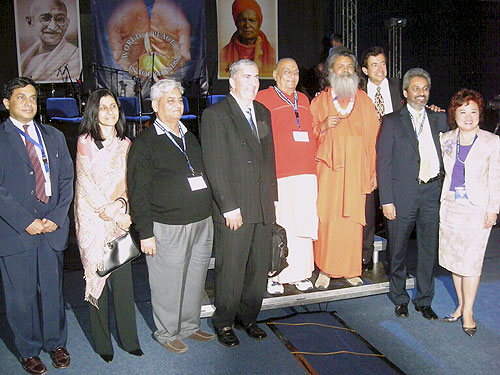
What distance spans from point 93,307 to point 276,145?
4.85 feet

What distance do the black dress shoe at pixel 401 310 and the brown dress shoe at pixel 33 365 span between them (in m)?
2.19

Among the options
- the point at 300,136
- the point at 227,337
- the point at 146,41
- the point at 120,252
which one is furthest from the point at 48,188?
the point at 146,41

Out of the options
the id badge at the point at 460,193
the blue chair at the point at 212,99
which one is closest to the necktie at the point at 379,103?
the id badge at the point at 460,193

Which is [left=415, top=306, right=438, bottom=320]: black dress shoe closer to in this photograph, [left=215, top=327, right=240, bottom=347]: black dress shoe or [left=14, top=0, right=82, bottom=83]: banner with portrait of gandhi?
[left=215, top=327, right=240, bottom=347]: black dress shoe

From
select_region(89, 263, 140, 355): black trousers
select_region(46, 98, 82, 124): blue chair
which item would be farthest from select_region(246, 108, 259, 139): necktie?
select_region(46, 98, 82, 124): blue chair

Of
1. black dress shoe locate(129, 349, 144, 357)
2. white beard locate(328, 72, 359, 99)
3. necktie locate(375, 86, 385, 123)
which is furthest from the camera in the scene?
necktie locate(375, 86, 385, 123)

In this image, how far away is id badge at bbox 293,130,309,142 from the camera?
313cm

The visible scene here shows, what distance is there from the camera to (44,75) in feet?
27.3

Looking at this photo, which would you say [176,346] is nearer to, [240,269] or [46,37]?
[240,269]

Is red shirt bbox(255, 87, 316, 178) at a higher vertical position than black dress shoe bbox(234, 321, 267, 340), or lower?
higher

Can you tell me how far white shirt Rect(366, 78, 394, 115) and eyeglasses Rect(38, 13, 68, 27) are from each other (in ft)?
21.7

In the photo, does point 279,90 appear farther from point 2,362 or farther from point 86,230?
point 2,362

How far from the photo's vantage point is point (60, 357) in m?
2.62

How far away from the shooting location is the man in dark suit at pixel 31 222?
240 cm
